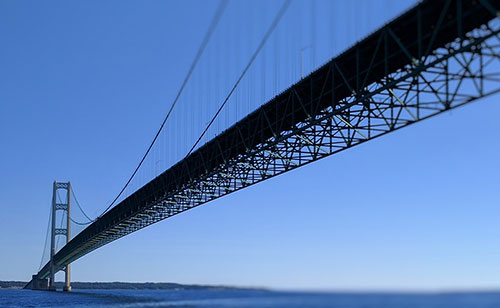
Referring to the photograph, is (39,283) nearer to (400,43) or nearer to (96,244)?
(96,244)

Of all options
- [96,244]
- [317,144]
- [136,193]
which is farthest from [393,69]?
[96,244]

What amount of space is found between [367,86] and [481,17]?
6.57 m

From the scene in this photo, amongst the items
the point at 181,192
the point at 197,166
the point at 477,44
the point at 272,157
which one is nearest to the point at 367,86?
the point at 477,44

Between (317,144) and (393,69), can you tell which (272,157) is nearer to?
(317,144)

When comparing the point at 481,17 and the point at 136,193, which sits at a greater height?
the point at 136,193

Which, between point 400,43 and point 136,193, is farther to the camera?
point 136,193

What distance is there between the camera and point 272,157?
38.6 metres

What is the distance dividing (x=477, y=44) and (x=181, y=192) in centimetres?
3597

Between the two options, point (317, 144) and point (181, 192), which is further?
point (181, 192)

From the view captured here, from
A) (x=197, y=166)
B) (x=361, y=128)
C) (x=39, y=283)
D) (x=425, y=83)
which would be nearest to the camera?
(x=425, y=83)

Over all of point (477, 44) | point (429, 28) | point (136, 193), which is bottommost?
point (477, 44)

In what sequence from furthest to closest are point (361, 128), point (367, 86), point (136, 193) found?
point (136, 193), point (361, 128), point (367, 86)

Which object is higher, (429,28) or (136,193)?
(136,193)

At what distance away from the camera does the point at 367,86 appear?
26594 millimetres
